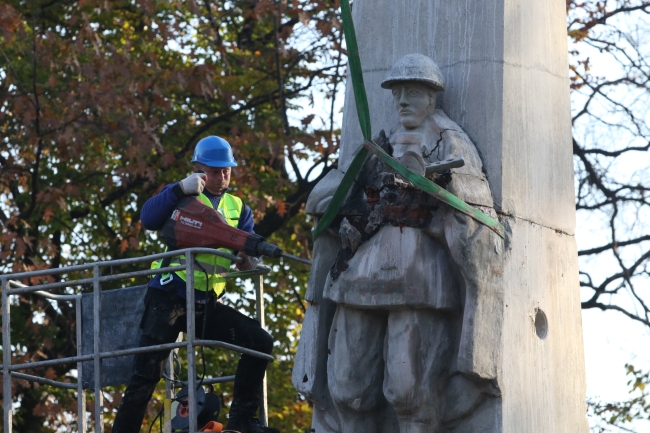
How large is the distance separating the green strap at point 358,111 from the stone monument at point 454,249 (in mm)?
72

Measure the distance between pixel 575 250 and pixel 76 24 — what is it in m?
8.43

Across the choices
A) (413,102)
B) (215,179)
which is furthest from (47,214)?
(413,102)

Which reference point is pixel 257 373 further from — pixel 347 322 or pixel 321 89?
pixel 321 89

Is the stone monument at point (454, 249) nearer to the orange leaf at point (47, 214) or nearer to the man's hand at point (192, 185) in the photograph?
the man's hand at point (192, 185)

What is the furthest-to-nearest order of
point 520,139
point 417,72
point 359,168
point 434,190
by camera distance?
point 520,139, point 359,168, point 417,72, point 434,190

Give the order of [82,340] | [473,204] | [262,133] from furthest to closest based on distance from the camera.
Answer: [262,133], [82,340], [473,204]

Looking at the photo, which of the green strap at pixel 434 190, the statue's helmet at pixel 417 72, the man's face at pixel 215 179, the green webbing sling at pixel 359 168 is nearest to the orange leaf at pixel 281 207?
the man's face at pixel 215 179

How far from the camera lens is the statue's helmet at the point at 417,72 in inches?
339

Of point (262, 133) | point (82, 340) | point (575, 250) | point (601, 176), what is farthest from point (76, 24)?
point (575, 250)

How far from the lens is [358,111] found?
865 centimetres

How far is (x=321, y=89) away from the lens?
16.6 meters

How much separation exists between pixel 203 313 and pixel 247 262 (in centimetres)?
42

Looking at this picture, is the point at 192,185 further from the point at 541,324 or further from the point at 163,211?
the point at 541,324

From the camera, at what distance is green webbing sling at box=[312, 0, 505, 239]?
8.30m
